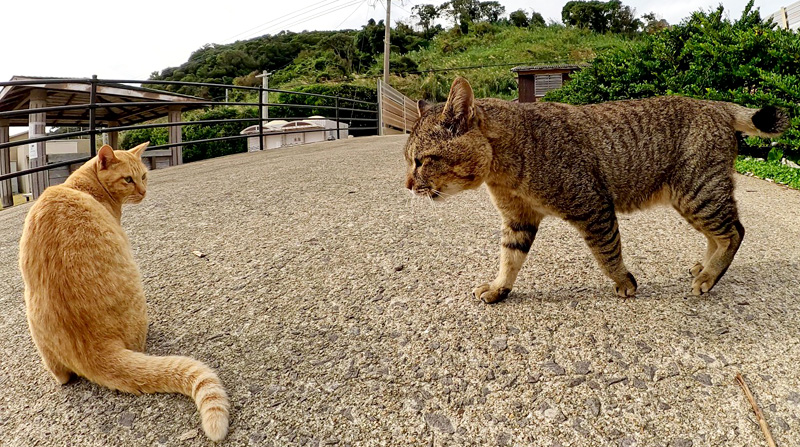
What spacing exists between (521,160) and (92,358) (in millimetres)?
2381

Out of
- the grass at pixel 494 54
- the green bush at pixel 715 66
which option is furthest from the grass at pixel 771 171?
the grass at pixel 494 54

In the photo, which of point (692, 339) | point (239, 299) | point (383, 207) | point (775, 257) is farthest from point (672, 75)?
point (239, 299)

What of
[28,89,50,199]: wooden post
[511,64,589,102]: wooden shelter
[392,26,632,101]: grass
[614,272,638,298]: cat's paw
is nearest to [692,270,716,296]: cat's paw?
[614,272,638,298]: cat's paw

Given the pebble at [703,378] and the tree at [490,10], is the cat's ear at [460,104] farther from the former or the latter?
the tree at [490,10]

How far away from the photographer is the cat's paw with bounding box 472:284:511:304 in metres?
3.01

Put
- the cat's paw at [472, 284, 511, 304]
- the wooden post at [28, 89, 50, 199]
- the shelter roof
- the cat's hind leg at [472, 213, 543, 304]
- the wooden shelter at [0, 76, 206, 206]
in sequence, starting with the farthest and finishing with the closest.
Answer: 1. the shelter roof
2. the wooden post at [28, 89, 50, 199]
3. the wooden shelter at [0, 76, 206, 206]
4. the cat's paw at [472, 284, 511, 304]
5. the cat's hind leg at [472, 213, 543, 304]

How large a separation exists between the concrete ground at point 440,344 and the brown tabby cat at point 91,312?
0.20 metres

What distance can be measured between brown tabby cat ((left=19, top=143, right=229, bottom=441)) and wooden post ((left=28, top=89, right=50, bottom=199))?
320 inches

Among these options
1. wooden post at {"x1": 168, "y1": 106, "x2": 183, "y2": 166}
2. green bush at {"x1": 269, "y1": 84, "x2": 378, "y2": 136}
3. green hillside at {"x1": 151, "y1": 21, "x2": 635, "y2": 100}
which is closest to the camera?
wooden post at {"x1": 168, "y1": 106, "x2": 183, "y2": 166}

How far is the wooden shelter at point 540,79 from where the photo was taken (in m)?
20.0

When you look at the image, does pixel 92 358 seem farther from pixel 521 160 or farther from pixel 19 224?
pixel 19 224

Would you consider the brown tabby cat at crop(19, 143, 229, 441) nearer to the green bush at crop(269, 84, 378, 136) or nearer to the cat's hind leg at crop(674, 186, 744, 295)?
the cat's hind leg at crop(674, 186, 744, 295)

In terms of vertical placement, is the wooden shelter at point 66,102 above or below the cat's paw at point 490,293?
above

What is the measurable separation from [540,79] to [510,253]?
64.5ft
